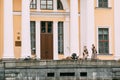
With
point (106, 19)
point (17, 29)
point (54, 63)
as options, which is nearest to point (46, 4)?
point (17, 29)

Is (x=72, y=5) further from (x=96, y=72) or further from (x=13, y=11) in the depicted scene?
(x=96, y=72)

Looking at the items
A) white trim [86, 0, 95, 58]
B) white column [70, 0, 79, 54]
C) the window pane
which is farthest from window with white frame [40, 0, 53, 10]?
the window pane

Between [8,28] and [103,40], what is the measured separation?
29.2ft

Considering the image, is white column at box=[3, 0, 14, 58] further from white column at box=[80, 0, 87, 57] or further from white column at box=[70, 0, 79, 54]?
white column at box=[80, 0, 87, 57]

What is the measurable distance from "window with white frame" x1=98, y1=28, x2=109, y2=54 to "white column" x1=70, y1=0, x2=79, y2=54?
2590mm

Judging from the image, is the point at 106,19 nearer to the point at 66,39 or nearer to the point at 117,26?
the point at 117,26

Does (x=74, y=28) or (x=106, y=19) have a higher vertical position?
(x=106, y=19)

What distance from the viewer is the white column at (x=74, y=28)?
169ft

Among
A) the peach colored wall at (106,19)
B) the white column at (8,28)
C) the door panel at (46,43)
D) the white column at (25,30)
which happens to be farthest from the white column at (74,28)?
the white column at (8,28)

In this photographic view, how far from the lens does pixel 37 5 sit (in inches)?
2090

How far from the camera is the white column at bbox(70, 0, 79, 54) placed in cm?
5153

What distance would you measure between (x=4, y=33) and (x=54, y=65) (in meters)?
7.00

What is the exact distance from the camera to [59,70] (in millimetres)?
45375

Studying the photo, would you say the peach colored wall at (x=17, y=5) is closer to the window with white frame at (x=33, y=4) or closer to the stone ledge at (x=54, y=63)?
the window with white frame at (x=33, y=4)
